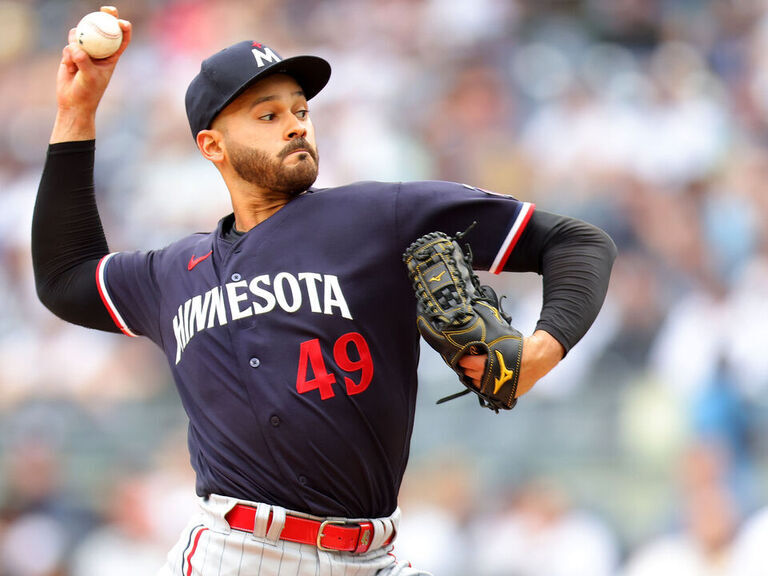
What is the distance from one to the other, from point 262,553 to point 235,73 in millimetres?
1241

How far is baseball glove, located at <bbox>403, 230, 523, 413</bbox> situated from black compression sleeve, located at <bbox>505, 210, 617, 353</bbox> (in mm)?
119

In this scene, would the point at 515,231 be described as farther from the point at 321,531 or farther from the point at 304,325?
the point at 321,531

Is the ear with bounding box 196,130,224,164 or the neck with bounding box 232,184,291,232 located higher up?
the ear with bounding box 196,130,224,164

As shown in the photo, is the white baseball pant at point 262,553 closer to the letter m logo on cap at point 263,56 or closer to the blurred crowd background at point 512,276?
the letter m logo on cap at point 263,56

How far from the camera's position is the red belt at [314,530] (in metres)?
2.55

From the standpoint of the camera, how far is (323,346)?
101 inches

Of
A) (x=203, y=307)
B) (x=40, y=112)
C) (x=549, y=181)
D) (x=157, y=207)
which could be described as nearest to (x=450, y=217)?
(x=203, y=307)

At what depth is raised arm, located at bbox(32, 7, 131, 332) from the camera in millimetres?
3057

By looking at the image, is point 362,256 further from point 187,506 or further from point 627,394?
point 187,506

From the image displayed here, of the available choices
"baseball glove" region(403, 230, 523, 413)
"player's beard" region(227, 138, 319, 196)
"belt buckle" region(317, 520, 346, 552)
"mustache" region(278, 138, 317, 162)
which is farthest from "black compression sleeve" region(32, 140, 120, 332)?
"baseball glove" region(403, 230, 523, 413)

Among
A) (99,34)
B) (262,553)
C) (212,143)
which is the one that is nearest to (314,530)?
(262,553)

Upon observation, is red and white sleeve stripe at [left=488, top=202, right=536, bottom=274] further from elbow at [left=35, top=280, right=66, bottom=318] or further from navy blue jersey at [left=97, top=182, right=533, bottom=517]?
elbow at [left=35, top=280, right=66, bottom=318]

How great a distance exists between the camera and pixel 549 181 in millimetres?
6625

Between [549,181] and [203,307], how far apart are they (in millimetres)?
4253
